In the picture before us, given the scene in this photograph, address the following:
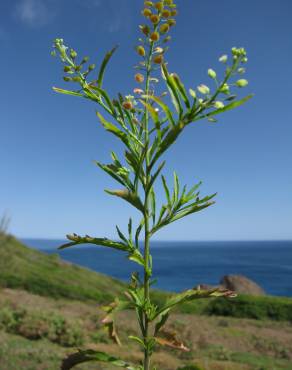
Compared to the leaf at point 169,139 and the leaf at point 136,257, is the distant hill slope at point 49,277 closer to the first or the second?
the leaf at point 136,257

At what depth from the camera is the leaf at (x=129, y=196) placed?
2.66m

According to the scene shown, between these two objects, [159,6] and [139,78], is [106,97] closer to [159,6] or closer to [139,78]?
[139,78]

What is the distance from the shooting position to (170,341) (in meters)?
2.79

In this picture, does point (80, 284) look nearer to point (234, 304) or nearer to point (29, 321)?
point (234, 304)

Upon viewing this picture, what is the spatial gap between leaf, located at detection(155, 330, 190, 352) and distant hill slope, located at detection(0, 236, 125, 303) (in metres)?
29.6

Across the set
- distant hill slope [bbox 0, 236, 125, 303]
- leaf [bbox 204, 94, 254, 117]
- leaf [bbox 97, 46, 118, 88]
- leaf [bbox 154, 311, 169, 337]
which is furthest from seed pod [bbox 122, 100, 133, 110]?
distant hill slope [bbox 0, 236, 125, 303]

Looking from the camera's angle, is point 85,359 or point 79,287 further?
point 79,287

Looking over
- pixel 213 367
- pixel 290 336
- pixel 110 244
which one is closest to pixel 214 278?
pixel 290 336

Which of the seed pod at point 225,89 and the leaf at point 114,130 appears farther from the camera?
the leaf at point 114,130

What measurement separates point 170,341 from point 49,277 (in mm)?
37625

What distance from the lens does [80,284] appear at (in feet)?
131

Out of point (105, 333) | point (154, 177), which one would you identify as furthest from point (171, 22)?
point (105, 333)

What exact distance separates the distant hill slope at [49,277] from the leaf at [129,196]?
1166 inches

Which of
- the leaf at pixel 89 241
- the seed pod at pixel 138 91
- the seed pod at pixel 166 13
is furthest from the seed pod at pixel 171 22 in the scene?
the leaf at pixel 89 241
